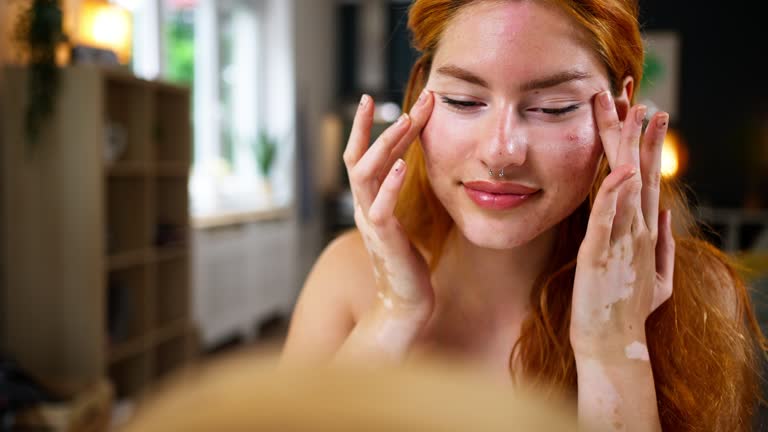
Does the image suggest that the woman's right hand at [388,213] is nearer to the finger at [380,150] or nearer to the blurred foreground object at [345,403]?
the finger at [380,150]

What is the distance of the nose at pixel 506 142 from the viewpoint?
2.81ft

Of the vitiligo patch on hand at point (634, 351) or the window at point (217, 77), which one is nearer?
the vitiligo patch on hand at point (634, 351)

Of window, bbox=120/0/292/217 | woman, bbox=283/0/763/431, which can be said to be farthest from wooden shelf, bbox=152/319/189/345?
woman, bbox=283/0/763/431

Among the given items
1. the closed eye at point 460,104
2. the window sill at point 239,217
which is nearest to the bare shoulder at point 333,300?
the closed eye at point 460,104

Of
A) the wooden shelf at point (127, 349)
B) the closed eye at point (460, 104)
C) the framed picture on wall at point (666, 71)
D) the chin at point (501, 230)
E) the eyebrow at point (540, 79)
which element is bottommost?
the wooden shelf at point (127, 349)

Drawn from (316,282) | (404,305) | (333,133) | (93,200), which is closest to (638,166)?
(404,305)

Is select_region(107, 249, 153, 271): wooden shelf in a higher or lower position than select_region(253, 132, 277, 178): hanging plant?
lower

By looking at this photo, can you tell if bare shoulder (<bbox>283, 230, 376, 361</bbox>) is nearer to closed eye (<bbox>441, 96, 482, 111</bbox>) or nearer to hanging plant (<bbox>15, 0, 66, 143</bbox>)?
closed eye (<bbox>441, 96, 482, 111</bbox>)

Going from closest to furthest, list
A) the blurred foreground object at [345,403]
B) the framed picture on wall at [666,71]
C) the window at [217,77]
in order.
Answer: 1. the blurred foreground object at [345,403]
2. the window at [217,77]
3. the framed picture on wall at [666,71]

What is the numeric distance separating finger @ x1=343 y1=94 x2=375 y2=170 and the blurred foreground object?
77 centimetres

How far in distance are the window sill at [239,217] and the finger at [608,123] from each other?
13.7 feet

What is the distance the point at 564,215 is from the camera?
94cm

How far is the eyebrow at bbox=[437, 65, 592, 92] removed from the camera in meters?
0.86

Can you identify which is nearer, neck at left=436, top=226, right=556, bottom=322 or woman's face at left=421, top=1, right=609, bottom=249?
woman's face at left=421, top=1, right=609, bottom=249
